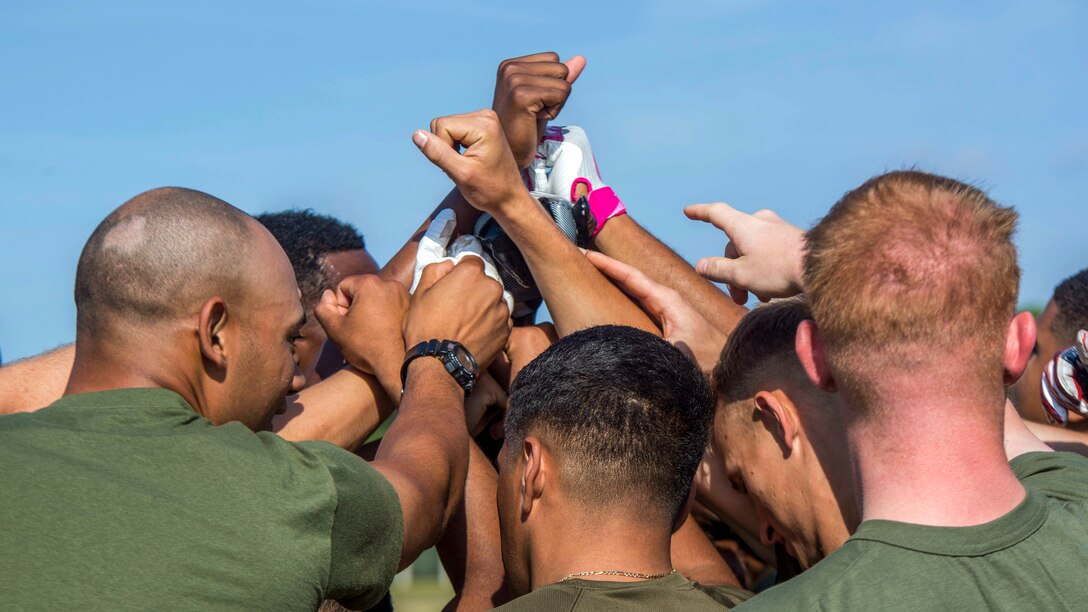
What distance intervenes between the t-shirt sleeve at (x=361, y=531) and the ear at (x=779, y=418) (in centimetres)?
98

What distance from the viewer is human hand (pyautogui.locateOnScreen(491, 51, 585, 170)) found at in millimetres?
3447

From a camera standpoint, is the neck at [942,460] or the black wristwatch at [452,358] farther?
the black wristwatch at [452,358]

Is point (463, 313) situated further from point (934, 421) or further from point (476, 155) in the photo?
point (934, 421)

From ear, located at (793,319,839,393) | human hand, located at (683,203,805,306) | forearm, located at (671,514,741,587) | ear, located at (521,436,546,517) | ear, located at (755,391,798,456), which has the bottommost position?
forearm, located at (671,514,741,587)

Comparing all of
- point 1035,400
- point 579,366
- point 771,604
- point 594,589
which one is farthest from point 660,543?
point 1035,400

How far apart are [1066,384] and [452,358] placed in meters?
2.05

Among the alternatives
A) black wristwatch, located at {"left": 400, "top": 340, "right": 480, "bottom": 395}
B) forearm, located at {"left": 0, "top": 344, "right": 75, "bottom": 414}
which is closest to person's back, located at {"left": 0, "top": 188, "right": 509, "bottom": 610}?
black wristwatch, located at {"left": 400, "top": 340, "right": 480, "bottom": 395}

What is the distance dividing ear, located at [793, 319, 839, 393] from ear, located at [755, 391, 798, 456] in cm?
56

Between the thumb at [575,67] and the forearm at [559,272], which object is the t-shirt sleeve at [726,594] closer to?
the forearm at [559,272]

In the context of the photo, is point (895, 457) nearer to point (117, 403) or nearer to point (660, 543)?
point (660, 543)

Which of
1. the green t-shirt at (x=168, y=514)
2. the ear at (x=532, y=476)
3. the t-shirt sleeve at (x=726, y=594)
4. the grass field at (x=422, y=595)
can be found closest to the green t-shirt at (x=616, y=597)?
the t-shirt sleeve at (x=726, y=594)

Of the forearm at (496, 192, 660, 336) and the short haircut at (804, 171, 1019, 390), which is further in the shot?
the forearm at (496, 192, 660, 336)

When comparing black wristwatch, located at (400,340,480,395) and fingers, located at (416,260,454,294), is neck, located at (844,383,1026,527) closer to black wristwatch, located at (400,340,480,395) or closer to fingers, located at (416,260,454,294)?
black wristwatch, located at (400,340,480,395)

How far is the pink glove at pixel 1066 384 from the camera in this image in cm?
350
